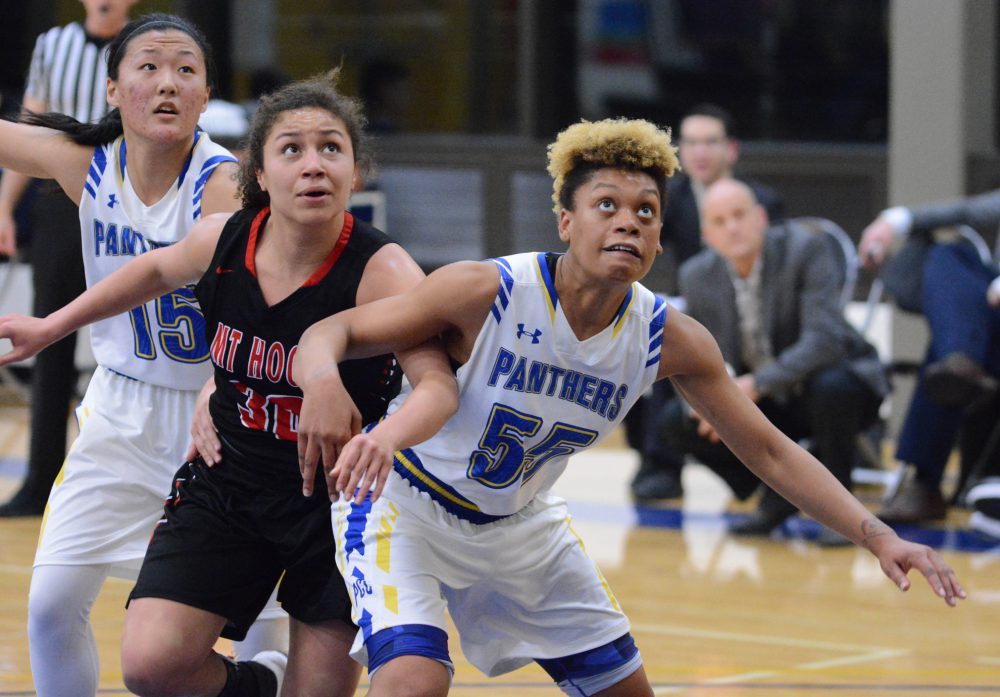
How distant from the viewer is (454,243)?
37.0 ft

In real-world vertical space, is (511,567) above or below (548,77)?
below

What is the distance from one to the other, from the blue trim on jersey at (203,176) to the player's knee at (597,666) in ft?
4.07

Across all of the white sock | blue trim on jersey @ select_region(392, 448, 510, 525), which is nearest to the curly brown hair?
blue trim on jersey @ select_region(392, 448, 510, 525)

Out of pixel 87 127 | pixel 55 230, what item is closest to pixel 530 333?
pixel 87 127

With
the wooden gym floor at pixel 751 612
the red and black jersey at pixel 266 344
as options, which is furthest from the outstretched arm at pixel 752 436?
the wooden gym floor at pixel 751 612

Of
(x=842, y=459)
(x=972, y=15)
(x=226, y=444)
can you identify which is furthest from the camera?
(x=972, y=15)

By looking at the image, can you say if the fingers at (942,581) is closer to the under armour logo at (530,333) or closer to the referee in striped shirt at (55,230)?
the under armour logo at (530,333)

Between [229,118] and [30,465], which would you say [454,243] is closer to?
[229,118]

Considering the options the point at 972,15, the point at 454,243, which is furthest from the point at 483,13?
the point at 972,15

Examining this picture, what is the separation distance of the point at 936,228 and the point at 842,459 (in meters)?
1.16

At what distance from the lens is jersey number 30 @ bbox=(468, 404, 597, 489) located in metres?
3.23

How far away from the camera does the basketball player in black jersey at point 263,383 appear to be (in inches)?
130

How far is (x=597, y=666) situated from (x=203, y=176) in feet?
4.51

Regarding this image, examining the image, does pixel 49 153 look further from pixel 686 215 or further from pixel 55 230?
pixel 686 215
